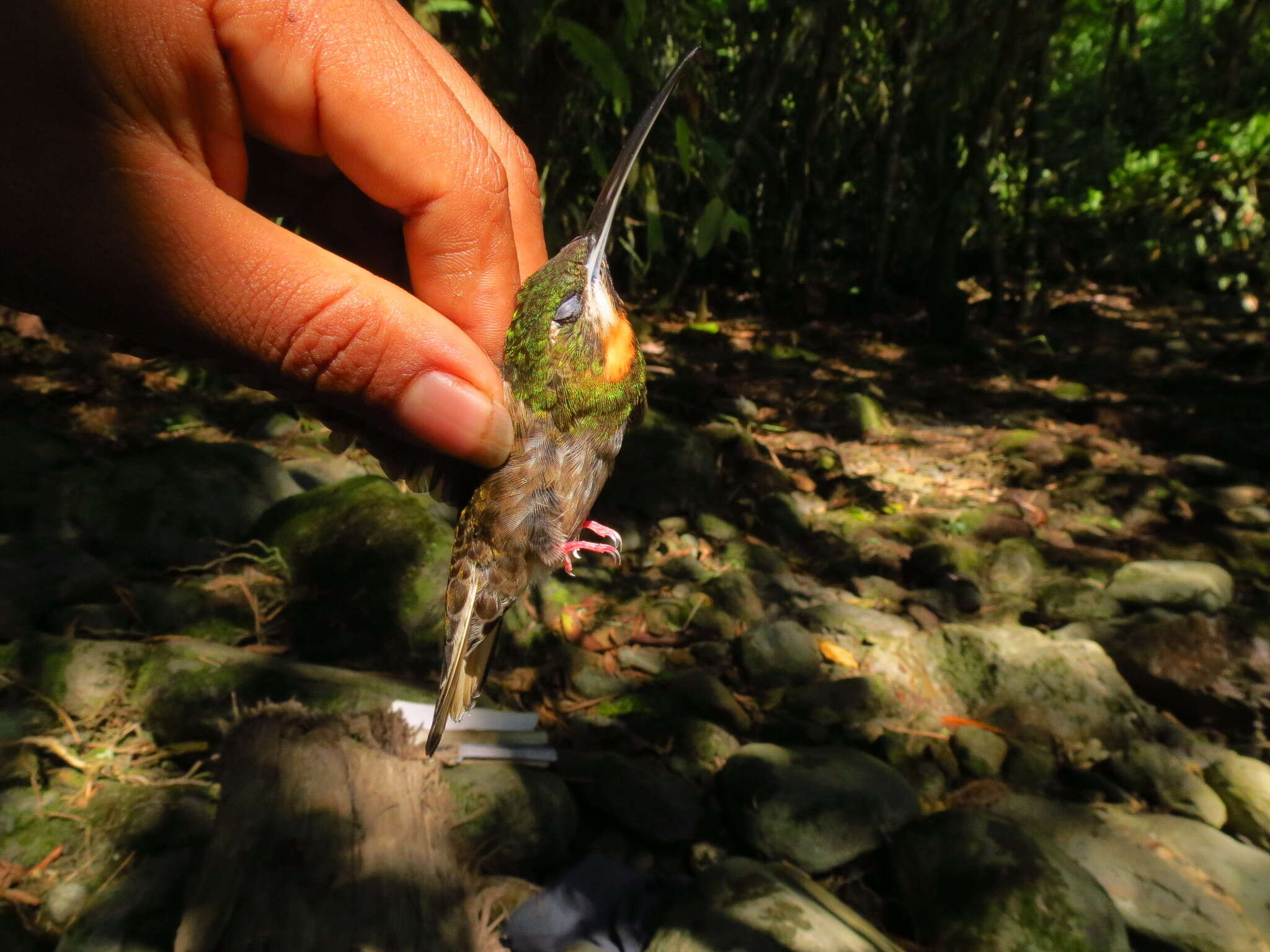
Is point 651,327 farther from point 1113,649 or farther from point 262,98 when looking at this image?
point 262,98

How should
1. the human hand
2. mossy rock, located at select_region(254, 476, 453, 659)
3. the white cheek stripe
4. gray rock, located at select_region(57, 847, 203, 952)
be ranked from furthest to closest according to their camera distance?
mossy rock, located at select_region(254, 476, 453, 659)
gray rock, located at select_region(57, 847, 203, 952)
the white cheek stripe
the human hand

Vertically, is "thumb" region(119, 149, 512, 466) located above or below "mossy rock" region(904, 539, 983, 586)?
above

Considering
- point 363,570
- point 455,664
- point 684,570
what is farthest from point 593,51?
point 684,570

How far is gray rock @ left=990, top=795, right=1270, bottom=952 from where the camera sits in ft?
9.12

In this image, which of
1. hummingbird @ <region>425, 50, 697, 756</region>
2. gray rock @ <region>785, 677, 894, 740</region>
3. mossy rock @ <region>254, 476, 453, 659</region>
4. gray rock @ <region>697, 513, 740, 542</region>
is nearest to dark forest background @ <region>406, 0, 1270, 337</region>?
gray rock @ <region>697, 513, 740, 542</region>

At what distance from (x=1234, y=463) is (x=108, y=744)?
7792 millimetres

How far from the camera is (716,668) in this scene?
4.14 metres

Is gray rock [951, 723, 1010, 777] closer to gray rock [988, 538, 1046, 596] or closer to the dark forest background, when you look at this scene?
gray rock [988, 538, 1046, 596]

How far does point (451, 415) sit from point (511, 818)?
1.64 metres

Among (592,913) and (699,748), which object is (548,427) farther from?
(699,748)

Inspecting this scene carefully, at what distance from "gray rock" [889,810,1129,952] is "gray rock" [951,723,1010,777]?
2.29 feet

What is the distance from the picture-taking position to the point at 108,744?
2967 mm

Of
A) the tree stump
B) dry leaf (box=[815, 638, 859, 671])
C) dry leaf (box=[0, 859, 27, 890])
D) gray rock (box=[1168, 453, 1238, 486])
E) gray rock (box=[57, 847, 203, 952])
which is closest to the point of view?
the tree stump

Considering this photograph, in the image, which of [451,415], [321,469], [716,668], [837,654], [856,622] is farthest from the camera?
[321,469]
